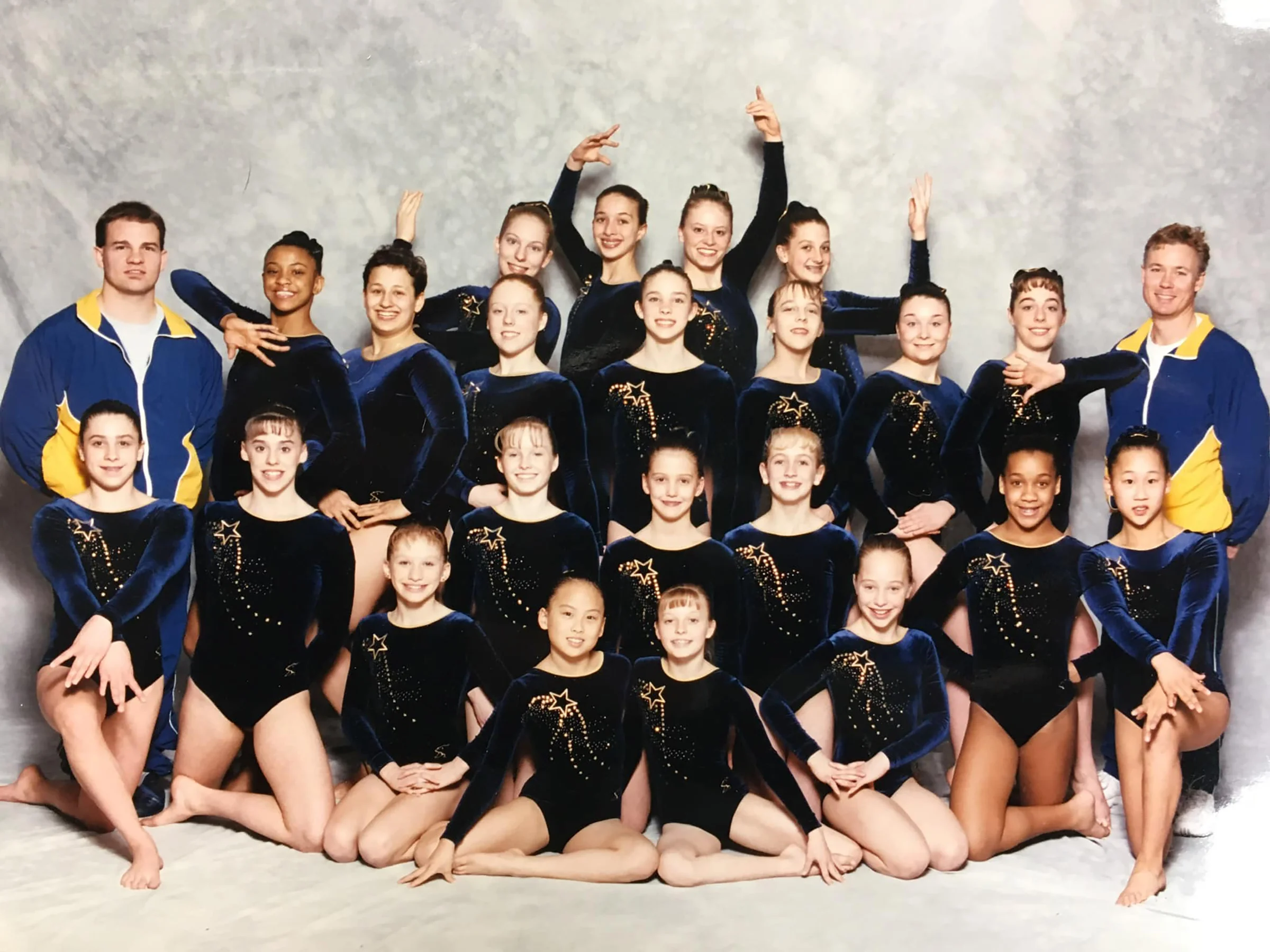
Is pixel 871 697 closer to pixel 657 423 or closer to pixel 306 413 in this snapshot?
pixel 657 423

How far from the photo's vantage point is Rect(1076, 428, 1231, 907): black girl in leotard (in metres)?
3.39

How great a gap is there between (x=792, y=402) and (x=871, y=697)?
0.86 meters

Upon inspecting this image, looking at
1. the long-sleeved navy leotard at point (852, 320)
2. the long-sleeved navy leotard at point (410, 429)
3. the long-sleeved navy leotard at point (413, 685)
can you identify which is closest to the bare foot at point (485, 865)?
the long-sleeved navy leotard at point (413, 685)

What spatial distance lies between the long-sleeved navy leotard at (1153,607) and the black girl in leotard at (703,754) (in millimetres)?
867

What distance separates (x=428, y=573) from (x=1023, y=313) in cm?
183

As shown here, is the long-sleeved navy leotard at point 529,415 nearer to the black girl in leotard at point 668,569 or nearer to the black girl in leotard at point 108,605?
the black girl in leotard at point 668,569

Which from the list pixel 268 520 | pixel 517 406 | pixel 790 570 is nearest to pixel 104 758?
pixel 268 520

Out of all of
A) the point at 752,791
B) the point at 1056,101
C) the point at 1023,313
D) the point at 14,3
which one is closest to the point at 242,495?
the point at 752,791

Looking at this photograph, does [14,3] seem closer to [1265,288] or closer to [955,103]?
[955,103]

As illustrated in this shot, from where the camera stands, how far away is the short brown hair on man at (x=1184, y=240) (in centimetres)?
371

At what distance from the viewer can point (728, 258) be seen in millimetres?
4117

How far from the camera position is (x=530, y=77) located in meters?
4.34

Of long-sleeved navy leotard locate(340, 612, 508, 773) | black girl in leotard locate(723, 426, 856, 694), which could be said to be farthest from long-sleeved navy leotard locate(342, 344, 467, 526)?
black girl in leotard locate(723, 426, 856, 694)

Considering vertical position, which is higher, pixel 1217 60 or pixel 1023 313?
pixel 1217 60
